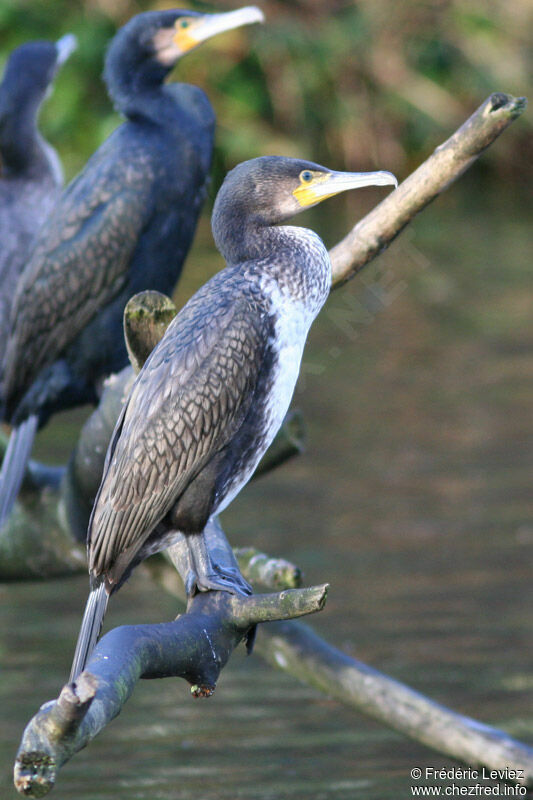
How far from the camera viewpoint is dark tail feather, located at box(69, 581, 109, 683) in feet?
7.16

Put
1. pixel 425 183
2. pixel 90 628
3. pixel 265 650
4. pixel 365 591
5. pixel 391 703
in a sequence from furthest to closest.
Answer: pixel 365 591 → pixel 265 650 → pixel 391 703 → pixel 425 183 → pixel 90 628

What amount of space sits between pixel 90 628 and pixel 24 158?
9.05 feet

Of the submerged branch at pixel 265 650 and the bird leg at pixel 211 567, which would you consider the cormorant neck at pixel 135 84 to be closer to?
the submerged branch at pixel 265 650

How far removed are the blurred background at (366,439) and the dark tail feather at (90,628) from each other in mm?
1369

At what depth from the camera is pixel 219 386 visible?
7.45 ft

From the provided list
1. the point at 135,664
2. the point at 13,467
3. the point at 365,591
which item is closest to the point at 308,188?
the point at 135,664

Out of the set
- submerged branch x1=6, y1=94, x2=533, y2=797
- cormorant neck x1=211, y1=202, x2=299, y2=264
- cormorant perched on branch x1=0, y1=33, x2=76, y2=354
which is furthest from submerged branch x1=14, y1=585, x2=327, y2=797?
cormorant perched on branch x1=0, y1=33, x2=76, y2=354

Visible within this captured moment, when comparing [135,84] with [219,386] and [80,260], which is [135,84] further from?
[219,386]

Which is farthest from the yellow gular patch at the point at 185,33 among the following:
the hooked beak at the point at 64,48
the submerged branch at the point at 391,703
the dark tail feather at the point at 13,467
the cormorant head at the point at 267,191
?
the submerged branch at the point at 391,703

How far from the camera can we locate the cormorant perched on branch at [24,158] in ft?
14.6

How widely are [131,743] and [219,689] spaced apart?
507mm

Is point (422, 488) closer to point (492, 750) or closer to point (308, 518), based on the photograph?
point (308, 518)

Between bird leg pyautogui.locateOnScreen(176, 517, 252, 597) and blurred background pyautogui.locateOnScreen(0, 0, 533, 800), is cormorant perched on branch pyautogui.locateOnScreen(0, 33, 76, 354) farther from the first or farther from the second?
bird leg pyautogui.locateOnScreen(176, 517, 252, 597)

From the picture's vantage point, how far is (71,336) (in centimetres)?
375
